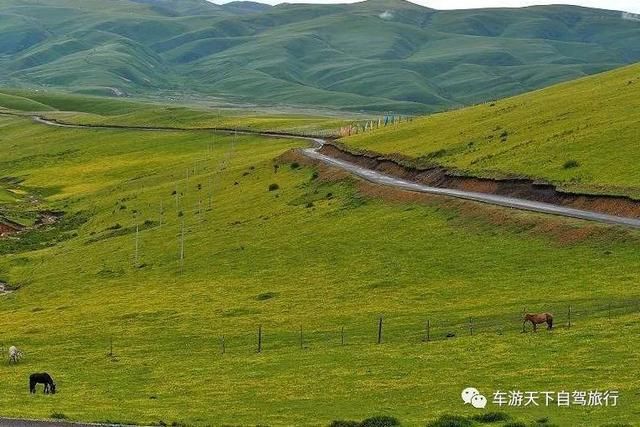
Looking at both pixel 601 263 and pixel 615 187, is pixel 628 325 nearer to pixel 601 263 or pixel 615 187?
pixel 601 263

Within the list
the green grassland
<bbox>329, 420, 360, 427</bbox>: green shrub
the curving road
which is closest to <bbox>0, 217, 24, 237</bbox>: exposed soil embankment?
the green grassland

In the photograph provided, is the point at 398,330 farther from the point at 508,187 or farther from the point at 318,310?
the point at 508,187

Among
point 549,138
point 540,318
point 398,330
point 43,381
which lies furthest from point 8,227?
point 540,318

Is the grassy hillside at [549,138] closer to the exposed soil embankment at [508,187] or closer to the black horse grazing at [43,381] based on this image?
the exposed soil embankment at [508,187]

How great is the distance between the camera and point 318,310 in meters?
65.4

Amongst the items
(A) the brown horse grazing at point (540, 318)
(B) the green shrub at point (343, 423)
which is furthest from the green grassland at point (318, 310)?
(B) the green shrub at point (343, 423)

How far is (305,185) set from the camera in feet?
392

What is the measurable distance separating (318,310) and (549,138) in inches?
2003

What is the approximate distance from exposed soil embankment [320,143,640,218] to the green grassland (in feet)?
17.0

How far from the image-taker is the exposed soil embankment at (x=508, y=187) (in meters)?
73.2

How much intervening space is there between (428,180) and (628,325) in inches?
2397

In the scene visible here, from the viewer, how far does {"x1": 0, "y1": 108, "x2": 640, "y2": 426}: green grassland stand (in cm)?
4141

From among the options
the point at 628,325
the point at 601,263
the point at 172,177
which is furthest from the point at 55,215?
the point at 628,325

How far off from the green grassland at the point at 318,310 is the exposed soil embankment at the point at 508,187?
204 inches
